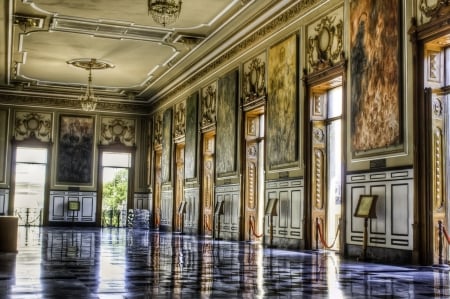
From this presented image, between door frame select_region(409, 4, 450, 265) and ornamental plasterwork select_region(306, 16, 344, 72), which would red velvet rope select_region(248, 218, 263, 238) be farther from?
door frame select_region(409, 4, 450, 265)

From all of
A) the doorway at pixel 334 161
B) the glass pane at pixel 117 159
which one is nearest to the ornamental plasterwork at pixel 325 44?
the doorway at pixel 334 161

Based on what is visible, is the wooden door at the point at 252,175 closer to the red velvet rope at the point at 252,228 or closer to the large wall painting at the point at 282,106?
the red velvet rope at the point at 252,228

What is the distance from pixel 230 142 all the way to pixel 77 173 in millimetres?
11699

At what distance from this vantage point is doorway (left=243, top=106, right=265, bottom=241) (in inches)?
646

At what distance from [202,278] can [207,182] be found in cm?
1358

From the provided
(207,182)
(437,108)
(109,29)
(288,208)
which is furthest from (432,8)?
(207,182)

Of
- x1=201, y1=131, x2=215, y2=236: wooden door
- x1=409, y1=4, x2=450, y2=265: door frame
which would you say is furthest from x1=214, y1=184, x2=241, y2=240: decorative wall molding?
x1=409, y1=4, x2=450, y2=265: door frame

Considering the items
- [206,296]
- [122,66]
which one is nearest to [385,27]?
[206,296]

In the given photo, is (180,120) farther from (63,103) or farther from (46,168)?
(46,168)

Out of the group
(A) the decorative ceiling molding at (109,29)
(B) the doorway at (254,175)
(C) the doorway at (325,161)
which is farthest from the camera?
(A) the decorative ceiling molding at (109,29)

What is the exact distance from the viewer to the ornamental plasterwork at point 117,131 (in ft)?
91.1

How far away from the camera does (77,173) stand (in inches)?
1066

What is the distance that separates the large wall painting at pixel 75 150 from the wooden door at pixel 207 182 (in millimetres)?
8748

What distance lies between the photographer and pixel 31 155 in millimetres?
26672
